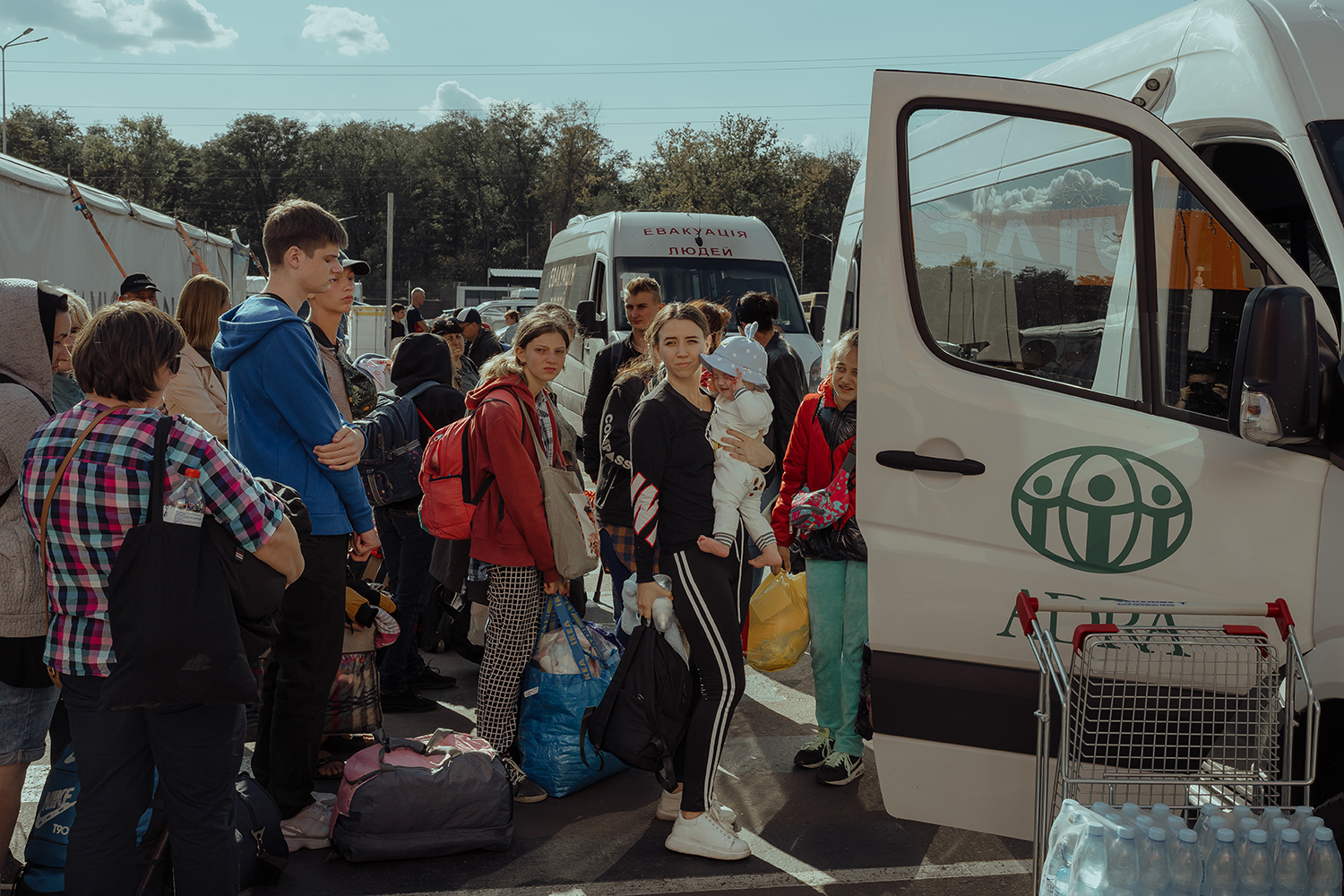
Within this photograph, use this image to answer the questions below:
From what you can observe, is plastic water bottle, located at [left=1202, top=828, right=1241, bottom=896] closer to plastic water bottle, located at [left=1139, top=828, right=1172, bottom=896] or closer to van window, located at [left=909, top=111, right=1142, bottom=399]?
plastic water bottle, located at [left=1139, top=828, right=1172, bottom=896]

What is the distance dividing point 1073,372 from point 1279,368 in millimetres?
581

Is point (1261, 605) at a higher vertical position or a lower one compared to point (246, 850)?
higher

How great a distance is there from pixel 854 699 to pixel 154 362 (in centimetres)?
295

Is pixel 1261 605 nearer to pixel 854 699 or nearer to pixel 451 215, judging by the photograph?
pixel 854 699

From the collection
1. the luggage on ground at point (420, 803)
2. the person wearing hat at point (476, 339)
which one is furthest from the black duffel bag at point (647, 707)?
the person wearing hat at point (476, 339)

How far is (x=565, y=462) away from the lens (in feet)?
14.6

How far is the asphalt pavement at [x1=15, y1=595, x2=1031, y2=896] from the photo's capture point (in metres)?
3.53

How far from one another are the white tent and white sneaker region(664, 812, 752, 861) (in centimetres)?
657

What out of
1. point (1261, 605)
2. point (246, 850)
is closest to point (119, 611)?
point (246, 850)

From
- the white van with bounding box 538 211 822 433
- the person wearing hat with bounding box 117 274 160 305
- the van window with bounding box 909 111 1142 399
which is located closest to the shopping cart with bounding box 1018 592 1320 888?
the van window with bounding box 909 111 1142 399

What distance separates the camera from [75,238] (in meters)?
9.43

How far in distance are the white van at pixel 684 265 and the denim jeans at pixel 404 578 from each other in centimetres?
546

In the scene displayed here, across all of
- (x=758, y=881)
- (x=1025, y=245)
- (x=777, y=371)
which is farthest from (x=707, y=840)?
(x=777, y=371)

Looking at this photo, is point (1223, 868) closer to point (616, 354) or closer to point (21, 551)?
point (21, 551)
